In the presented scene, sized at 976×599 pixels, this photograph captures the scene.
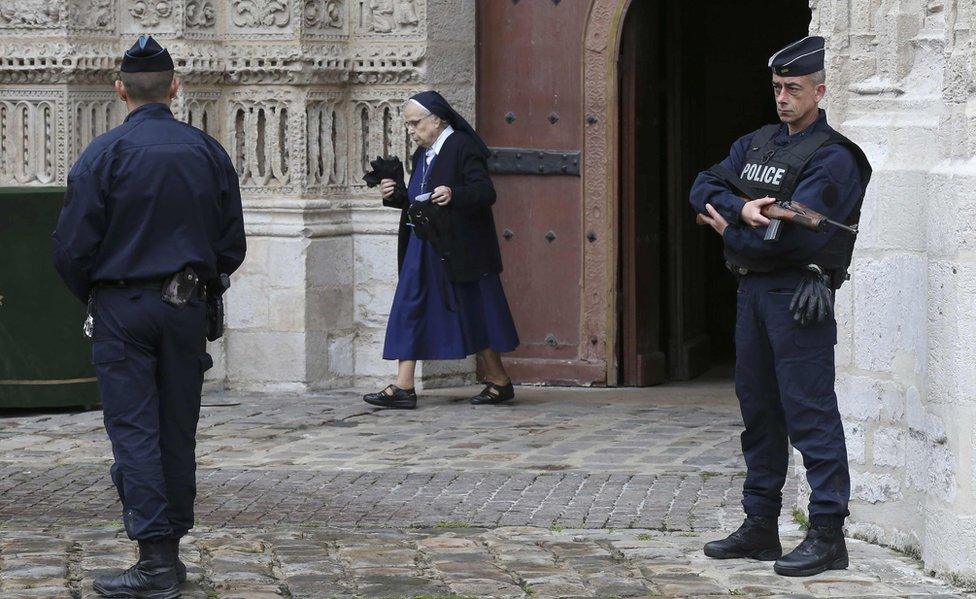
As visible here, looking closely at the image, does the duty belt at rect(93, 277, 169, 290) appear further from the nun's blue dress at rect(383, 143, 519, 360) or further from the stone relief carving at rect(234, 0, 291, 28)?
the stone relief carving at rect(234, 0, 291, 28)

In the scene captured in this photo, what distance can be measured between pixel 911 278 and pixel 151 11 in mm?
5916

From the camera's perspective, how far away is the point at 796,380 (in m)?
6.54

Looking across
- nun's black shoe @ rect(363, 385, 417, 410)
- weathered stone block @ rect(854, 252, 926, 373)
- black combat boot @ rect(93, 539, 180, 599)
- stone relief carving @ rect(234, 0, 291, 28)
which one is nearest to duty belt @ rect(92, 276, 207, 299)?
black combat boot @ rect(93, 539, 180, 599)

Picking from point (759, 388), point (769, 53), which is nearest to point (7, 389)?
point (759, 388)

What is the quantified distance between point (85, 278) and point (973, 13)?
10.3ft

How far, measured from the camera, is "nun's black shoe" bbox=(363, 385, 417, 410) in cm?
1070

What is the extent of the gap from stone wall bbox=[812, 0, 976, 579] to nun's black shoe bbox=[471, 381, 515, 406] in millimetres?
3794

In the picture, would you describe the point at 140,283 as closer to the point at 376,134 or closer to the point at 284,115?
the point at 284,115

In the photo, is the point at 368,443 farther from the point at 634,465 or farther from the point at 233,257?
the point at 233,257

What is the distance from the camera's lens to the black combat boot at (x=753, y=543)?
681cm

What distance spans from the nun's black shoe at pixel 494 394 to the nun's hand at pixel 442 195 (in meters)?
1.18

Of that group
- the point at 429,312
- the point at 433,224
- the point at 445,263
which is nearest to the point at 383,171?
the point at 433,224

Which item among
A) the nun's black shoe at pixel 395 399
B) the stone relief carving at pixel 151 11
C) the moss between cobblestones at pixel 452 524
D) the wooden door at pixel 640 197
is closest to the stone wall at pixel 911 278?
the moss between cobblestones at pixel 452 524

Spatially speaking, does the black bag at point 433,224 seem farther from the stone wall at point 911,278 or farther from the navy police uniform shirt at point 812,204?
the navy police uniform shirt at point 812,204
